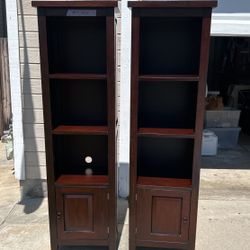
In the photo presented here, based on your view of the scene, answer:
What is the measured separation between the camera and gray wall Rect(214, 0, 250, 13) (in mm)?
3566

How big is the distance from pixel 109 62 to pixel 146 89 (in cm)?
44

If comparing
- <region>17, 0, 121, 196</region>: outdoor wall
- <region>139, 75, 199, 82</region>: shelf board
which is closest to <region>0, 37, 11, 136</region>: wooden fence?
<region>17, 0, 121, 196</region>: outdoor wall

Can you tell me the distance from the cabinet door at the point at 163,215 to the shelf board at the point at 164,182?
5 centimetres

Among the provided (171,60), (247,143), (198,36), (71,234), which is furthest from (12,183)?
(247,143)

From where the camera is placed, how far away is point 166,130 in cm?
216

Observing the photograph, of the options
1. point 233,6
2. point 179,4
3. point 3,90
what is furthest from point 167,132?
point 3,90

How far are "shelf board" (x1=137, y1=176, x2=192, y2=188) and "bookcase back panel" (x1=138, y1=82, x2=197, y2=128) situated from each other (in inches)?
15.4

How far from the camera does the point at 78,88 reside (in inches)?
91.4

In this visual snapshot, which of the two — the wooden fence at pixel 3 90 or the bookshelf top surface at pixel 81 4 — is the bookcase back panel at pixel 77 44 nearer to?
the bookshelf top surface at pixel 81 4

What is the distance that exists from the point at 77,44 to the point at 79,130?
0.64m

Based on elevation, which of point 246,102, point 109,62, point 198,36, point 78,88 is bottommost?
point 246,102

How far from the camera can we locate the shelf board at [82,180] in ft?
7.17

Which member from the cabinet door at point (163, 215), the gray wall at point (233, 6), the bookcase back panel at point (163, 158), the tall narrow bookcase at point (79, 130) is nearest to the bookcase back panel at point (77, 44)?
the tall narrow bookcase at point (79, 130)

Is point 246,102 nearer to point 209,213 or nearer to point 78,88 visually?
point 209,213
